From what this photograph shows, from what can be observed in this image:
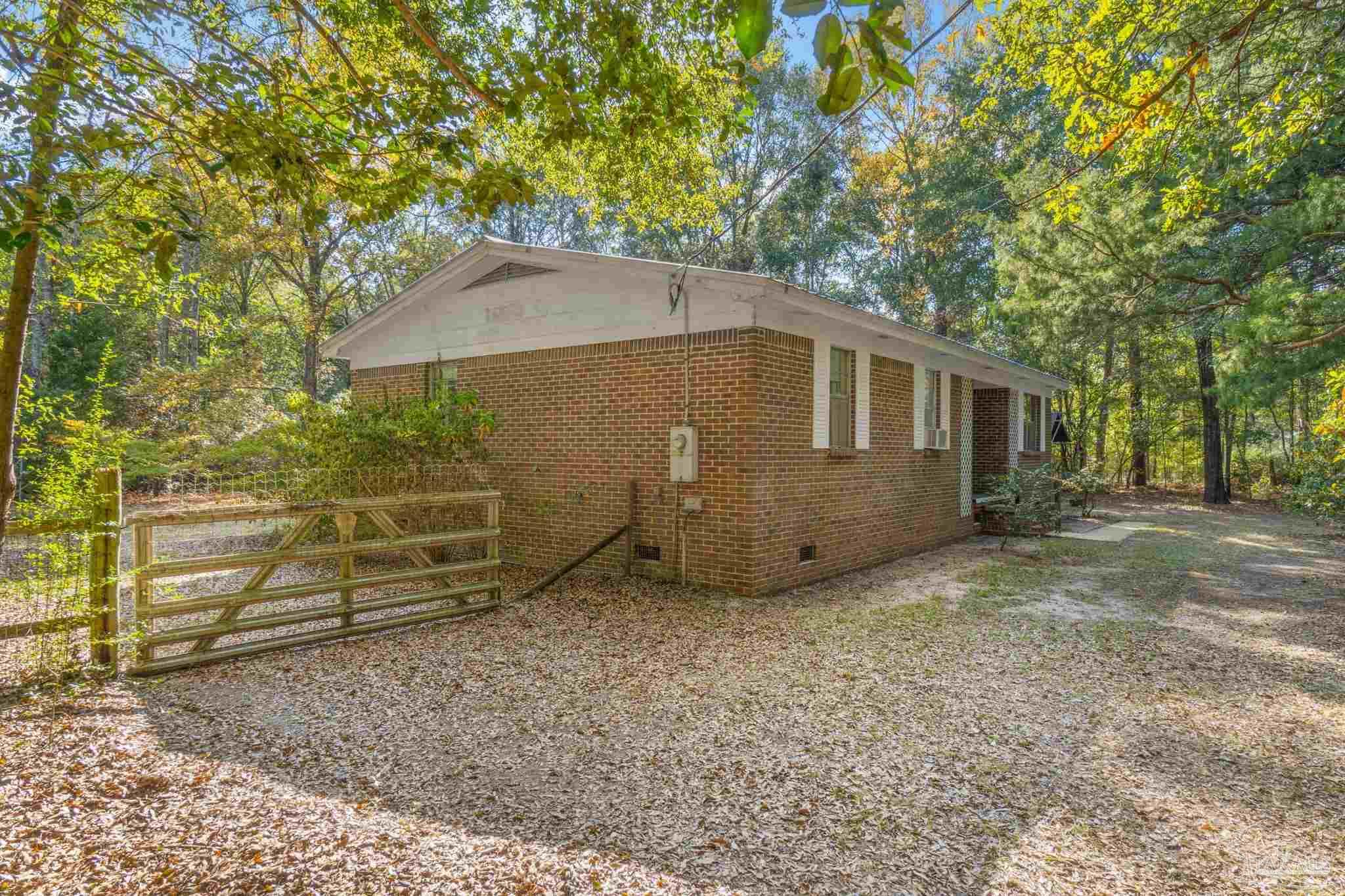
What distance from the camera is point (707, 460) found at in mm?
7074

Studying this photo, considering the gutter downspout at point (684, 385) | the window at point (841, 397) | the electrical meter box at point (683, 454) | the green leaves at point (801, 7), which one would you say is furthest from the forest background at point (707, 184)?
the window at point (841, 397)

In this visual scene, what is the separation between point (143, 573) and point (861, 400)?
7500mm

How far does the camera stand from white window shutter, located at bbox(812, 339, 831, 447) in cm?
771

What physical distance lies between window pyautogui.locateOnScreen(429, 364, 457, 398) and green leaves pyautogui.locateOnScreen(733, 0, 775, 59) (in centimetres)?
857

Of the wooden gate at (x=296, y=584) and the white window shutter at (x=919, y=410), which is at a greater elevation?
the white window shutter at (x=919, y=410)

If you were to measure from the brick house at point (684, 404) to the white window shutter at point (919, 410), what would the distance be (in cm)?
6

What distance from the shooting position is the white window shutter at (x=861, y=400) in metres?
8.52

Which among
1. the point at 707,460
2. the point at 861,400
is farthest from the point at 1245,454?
the point at 707,460

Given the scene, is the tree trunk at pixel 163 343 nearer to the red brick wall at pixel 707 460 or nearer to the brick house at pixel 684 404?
the brick house at pixel 684 404

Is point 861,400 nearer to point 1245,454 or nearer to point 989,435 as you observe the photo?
point 989,435

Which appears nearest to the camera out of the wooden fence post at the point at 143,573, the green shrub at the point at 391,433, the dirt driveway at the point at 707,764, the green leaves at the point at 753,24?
the green leaves at the point at 753,24

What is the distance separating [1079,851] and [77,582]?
18.2 feet

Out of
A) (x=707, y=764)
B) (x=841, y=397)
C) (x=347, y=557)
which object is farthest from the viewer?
(x=841, y=397)

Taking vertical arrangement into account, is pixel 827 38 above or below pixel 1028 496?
above
